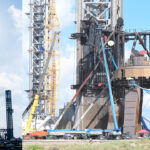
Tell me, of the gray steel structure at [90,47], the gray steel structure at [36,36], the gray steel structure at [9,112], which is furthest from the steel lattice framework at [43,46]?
the gray steel structure at [9,112]

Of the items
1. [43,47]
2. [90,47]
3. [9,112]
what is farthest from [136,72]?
[43,47]

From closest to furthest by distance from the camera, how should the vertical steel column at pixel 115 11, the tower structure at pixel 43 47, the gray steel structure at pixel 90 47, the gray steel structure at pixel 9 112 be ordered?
the gray steel structure at pixel 9 112 < the gray steel structure at pixel 90 47 < the vertical steel column at pixel 115 11 < the tower structure at pixel 43 47

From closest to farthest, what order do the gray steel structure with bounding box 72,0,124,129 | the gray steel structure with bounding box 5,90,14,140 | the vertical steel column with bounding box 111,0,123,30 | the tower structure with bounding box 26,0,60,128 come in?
the gray steel structure with bounding box 5,90,14,140, the gray steel structure with bounding box 72,0,124,129, the vertical steel column with bounding box 111,0,123,30, the tower structure with bounding box 26,0,60,128

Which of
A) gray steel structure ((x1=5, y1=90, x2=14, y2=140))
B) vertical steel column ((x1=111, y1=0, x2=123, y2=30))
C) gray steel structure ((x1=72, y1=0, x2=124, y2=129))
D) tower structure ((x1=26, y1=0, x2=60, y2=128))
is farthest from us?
tower structure ((x1=26, y1=0, x2=60, y2=128))

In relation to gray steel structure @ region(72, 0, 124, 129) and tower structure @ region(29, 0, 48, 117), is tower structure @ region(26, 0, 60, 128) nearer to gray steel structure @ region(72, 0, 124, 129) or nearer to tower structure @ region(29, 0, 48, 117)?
tower structure @ region(29, 0, 48, 117)

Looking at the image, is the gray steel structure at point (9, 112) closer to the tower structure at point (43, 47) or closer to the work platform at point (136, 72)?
the work platform at point (136, 72)

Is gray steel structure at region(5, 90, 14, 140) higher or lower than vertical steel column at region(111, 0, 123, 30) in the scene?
lower

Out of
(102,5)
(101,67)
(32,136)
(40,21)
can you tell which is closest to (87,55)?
(101,67)

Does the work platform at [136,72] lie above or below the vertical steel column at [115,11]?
below

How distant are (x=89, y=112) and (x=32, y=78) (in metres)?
44.1

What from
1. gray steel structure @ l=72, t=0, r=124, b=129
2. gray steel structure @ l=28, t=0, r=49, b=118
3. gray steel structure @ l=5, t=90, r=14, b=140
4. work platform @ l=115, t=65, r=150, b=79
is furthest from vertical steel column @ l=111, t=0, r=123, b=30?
gray steel structure @ l=28, t=0, r=49, b=118

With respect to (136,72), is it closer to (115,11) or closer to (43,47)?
(115,11)

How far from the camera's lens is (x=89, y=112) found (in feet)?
285

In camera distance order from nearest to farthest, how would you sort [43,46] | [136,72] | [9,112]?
[9,112], [136,72], [43,46]
